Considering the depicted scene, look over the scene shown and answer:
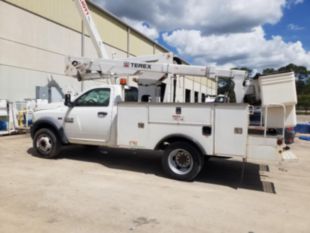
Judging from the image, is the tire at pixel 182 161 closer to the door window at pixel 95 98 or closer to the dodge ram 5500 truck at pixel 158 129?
the dodge ram 5500 truck at pixel 158 129

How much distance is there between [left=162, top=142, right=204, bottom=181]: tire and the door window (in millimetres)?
2244

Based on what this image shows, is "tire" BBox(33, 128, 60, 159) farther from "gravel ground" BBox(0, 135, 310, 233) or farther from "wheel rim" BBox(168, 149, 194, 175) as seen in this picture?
"wheel rim" BBox(168, 149, 194, 175)

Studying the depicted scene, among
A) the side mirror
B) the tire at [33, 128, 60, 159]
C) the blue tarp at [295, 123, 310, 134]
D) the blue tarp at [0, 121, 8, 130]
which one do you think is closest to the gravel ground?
the tire at [33, 128, 60, 159]

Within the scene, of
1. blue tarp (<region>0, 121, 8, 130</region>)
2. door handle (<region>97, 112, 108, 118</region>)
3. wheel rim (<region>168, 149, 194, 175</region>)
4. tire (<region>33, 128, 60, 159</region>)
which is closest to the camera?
wheel rim (<region>168, 149, 194, 175</region>)

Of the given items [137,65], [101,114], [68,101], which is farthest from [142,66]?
[68,101]

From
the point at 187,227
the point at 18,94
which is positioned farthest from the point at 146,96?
the point at 18,94

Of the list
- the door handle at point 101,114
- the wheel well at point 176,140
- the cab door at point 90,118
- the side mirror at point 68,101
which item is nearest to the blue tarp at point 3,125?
the cab door at point 90,118

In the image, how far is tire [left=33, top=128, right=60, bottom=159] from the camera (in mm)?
7664

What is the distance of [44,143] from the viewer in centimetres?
774

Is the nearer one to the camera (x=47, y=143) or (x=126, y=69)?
(x=126, y=69)

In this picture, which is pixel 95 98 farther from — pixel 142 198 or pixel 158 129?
pixel 142 198

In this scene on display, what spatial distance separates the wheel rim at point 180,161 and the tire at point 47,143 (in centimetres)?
344

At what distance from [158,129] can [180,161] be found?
2.87 feet

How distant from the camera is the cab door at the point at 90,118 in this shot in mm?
7152
